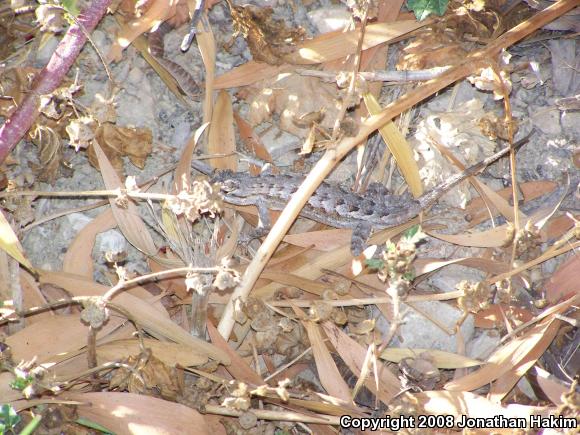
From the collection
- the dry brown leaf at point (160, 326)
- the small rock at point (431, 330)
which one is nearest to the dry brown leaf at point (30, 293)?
the dry brown leaf at point (160, 326)

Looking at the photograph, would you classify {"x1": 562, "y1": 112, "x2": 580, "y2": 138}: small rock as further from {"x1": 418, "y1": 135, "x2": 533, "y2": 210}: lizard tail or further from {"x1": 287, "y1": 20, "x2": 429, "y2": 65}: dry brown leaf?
{"x1": 287, "y1": 20, "x2": 429, "y2": 65}: dry brown leaf

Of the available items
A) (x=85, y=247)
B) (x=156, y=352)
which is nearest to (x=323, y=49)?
(x=85, y=247)

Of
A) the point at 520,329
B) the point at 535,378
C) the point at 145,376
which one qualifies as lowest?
the point at 535,378

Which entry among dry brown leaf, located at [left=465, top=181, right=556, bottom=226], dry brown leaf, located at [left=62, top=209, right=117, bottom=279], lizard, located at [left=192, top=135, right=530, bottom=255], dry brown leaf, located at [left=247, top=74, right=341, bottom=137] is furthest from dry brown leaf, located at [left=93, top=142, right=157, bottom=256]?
dry brown leaf, located at [left=465, top=181, right=556, bottom=226]

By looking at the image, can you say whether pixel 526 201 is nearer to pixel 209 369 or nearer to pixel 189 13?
pixel 209 369

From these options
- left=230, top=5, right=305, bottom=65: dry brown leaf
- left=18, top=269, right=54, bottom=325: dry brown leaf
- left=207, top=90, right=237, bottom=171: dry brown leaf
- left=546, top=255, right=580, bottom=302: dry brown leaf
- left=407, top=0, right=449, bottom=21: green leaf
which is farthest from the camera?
left=207, top=90, right=237, bottom=171: dry brown leaf

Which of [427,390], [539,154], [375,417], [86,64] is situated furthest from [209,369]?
[539,154]
